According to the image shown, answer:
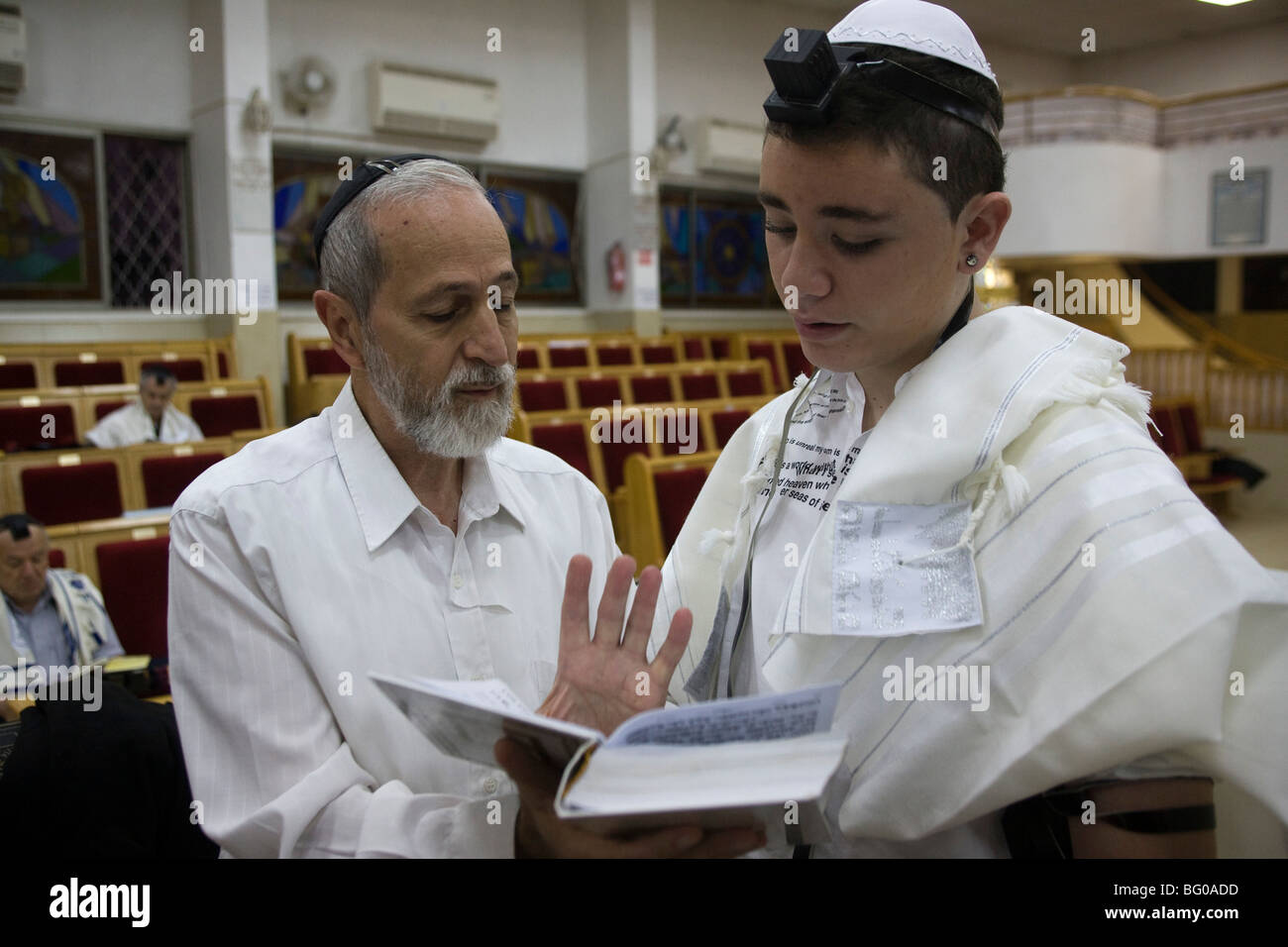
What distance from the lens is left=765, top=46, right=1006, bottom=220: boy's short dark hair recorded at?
3.46 ft

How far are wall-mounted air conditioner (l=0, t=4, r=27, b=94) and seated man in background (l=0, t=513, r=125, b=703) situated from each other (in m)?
7.03

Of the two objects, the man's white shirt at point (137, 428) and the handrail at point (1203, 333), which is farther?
the handrail at point (1203, 333)

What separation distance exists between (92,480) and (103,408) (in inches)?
112

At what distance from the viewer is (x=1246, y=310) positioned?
14969 millimetres

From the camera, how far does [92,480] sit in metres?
4.63

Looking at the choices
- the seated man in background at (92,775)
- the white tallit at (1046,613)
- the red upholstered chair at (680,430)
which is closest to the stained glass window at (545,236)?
the red upholstered chair at (680,430)

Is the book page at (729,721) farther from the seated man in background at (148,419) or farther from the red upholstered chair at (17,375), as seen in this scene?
the red upholstered chair at (17,375)

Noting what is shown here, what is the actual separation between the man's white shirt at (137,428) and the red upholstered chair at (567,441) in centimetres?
289

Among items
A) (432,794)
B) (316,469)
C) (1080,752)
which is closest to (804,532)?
(1080,752)

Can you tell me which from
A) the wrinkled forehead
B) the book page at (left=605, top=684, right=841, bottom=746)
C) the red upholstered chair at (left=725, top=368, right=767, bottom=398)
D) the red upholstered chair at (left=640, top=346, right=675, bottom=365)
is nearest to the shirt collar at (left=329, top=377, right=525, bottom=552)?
the book page at (left=605, top=684, right=841, bottom=746)

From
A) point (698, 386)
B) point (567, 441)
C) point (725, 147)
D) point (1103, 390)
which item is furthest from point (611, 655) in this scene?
point (725, 147)

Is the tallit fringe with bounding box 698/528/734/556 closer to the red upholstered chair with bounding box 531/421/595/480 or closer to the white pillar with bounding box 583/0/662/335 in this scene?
the red upholstered chair with bounding box 531/421/595/480

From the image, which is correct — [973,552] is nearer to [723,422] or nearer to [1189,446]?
[723,422]

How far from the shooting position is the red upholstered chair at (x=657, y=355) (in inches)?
423
